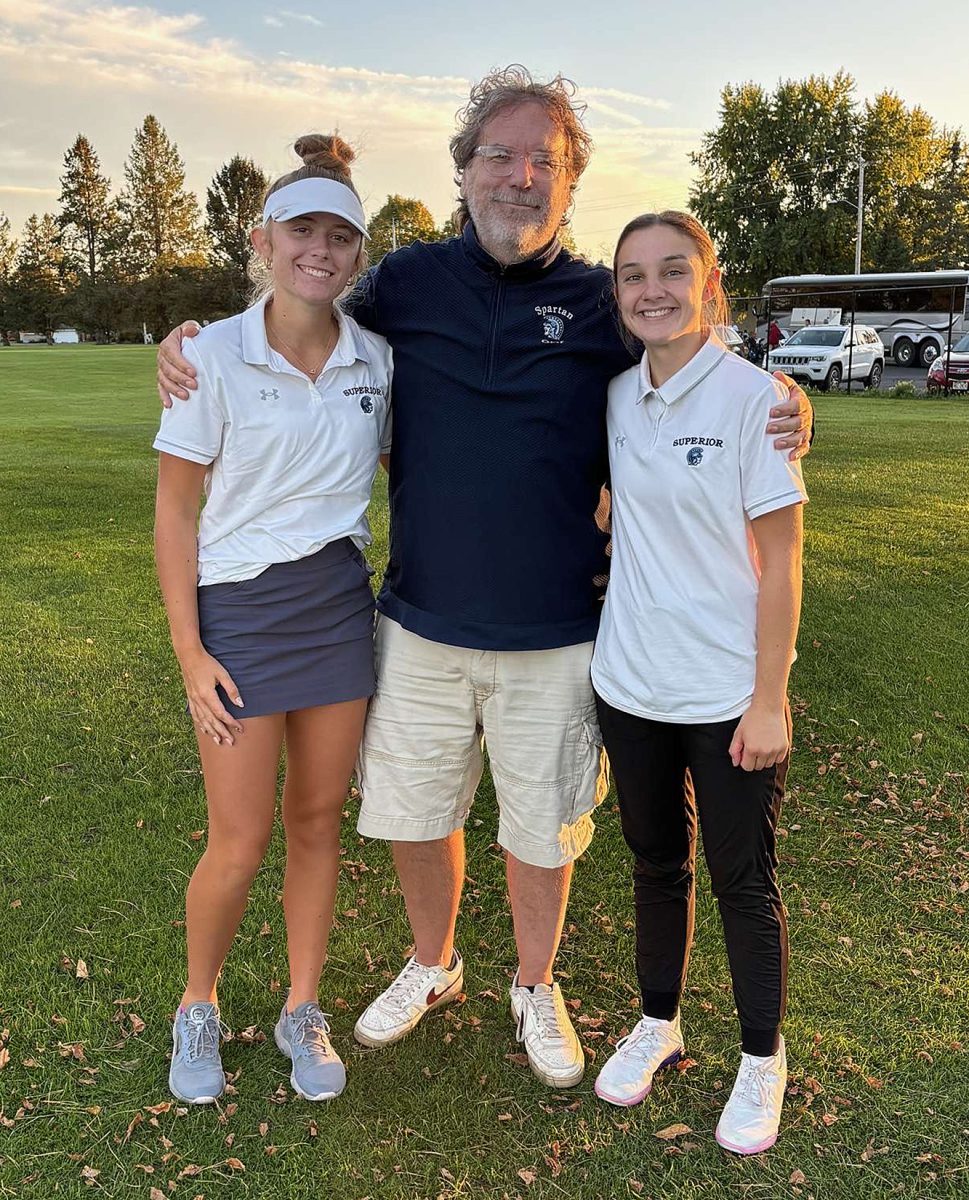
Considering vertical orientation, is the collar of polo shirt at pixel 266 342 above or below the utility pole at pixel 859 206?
below

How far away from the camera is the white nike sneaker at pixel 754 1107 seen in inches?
99.3

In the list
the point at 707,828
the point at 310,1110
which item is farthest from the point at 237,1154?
the point at 707,828

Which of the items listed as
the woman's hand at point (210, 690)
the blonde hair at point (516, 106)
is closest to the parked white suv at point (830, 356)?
the blonde hair at point (516, 106)

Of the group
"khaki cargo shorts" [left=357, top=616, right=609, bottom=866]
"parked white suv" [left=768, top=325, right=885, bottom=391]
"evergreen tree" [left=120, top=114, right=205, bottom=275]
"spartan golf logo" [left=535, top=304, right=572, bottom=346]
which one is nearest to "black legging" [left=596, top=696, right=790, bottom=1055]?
"khaki cargo shorts" [left=357, top=616, right=609, bottom=866]

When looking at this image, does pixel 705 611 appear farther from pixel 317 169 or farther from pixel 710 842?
pixel 317 169

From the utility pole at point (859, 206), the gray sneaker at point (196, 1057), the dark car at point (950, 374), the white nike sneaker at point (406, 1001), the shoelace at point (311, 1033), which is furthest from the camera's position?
the utility pole at point (859, 206)

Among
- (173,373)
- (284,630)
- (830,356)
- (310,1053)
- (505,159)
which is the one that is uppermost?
(830,356)

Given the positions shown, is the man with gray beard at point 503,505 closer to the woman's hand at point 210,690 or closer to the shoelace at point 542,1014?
the shoelace at point 542,1014

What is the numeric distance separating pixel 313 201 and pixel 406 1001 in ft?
7.37

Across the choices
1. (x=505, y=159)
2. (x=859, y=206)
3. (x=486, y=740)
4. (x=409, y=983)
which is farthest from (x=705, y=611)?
(x=859, y=206)

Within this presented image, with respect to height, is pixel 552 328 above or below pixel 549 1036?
above

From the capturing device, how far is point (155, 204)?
7781 centimetres

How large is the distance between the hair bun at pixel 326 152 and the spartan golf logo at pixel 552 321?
0.60 metres

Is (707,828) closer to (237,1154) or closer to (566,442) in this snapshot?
(566,442)
